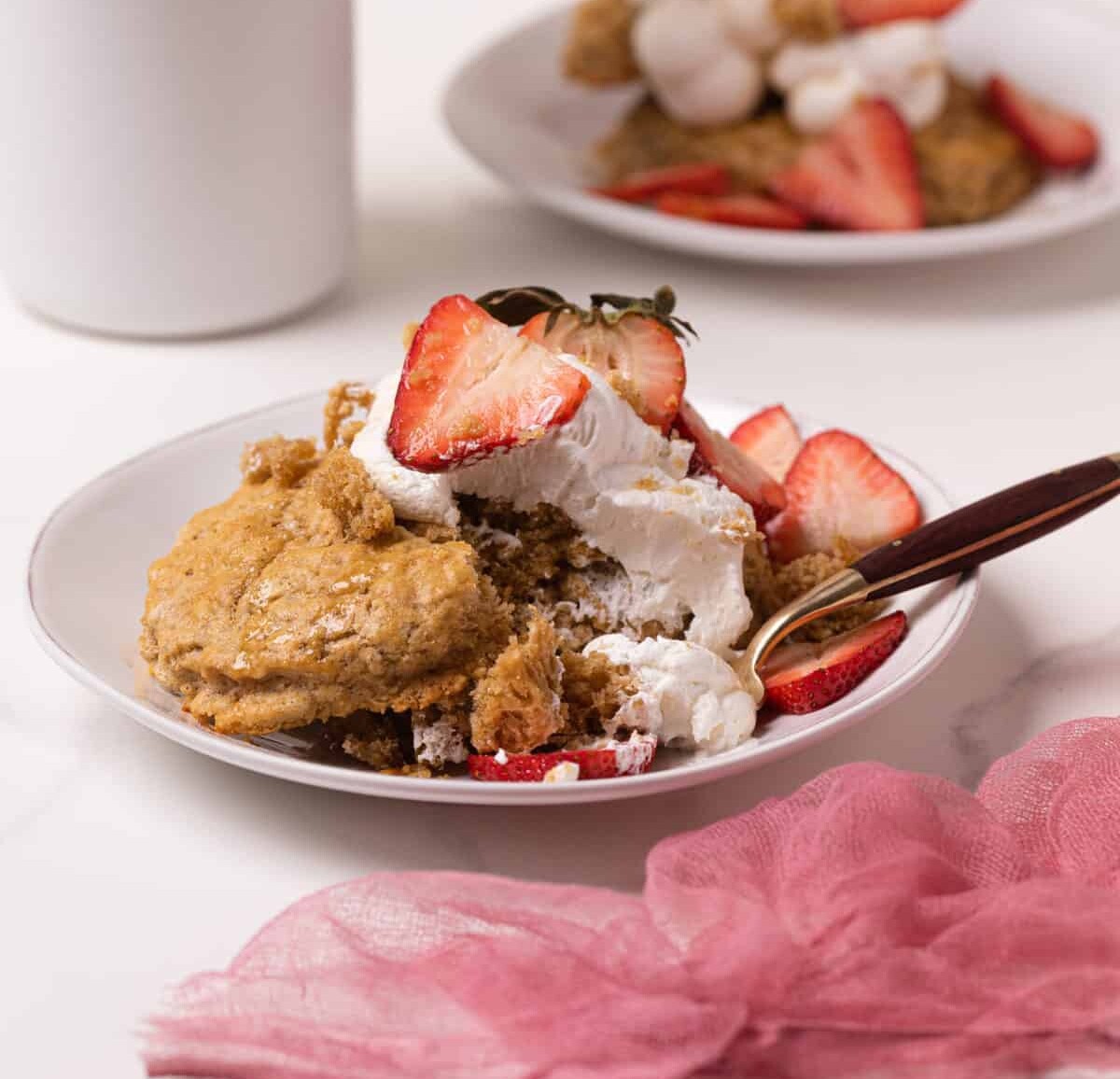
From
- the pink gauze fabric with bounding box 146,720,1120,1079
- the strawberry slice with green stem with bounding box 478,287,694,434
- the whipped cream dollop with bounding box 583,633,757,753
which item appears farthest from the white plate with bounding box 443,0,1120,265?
the pink gauze fabric with bounding box 146,720,1120,1079

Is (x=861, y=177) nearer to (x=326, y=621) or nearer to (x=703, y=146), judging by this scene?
(x=703, y=146)

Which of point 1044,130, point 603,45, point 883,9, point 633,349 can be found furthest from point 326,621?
point 1044,130

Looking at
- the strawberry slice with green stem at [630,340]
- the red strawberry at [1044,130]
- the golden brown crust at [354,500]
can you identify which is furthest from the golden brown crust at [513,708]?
the red strawberry at [1044,130]

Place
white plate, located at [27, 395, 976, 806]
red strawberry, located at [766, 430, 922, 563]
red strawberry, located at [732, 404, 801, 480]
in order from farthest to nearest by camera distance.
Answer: red strawberry, located at [732, 404, 801, 480] → red strawberry, located at [766, 430, 922, 563] → white plate, located at [27, 395, 976, 806]

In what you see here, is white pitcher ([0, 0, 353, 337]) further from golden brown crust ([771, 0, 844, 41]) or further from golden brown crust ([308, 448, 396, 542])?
golden brown crust ([308, 448, 396, 542])

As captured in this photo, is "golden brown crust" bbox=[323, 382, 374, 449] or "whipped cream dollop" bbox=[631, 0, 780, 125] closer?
"golden brown crust" bbox=[323, 382, 374, 449]

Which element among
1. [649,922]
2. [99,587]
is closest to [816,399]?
[99,587]

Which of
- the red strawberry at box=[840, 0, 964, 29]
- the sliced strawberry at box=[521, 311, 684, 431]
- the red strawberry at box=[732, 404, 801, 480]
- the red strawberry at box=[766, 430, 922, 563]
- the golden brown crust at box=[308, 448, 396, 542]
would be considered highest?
the sliced strawberry at box=[521, 311, 684, 431]
